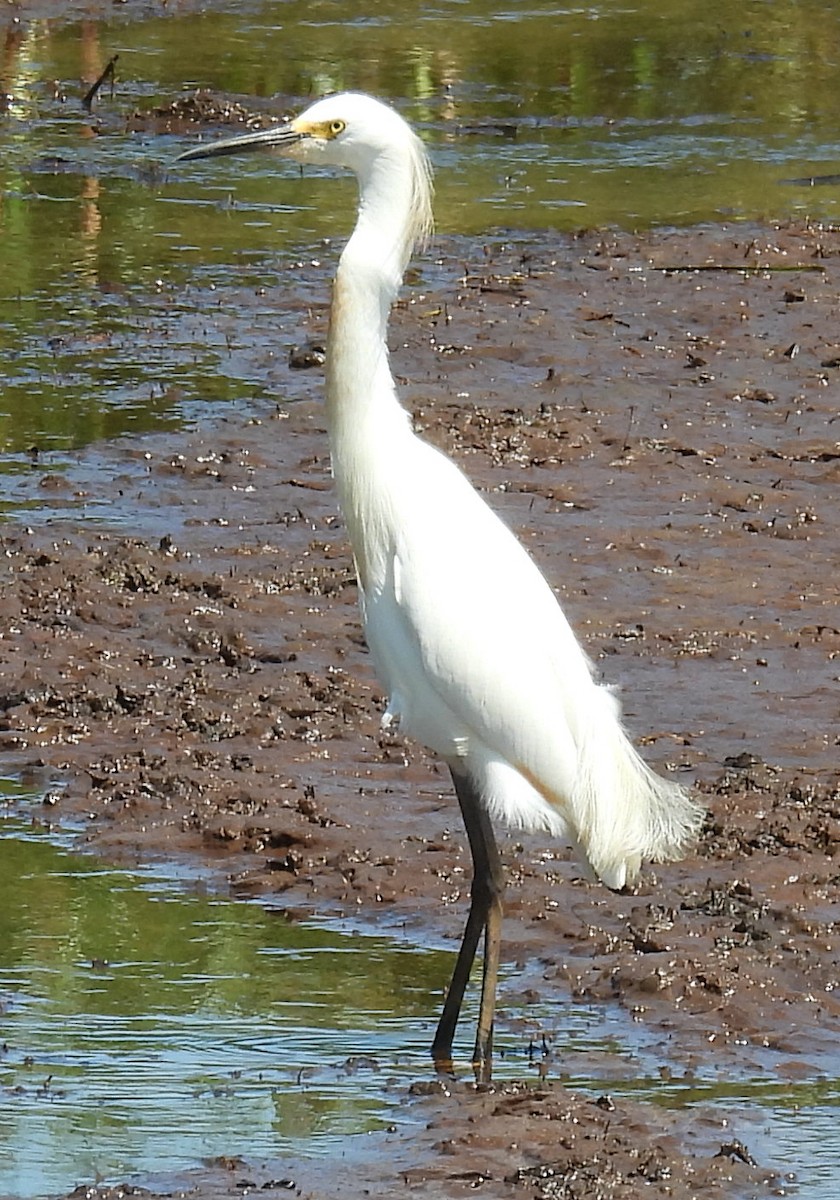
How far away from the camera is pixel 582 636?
22.6 ft

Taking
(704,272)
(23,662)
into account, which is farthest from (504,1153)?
(704,272)

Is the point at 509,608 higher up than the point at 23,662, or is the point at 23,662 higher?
the point at 509,608

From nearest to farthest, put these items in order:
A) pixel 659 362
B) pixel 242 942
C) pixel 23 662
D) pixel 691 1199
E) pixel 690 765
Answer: pixel 691 1199
pixel 242 942
pixel 690 765
pixel 23 662
pixel 659 362

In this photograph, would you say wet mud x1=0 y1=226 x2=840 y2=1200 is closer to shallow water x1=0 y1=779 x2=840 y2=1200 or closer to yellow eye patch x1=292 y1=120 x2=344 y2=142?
shallow water x1=0 y1=779 x2=840 y2=1200

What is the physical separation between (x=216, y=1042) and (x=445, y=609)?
989 millimetres

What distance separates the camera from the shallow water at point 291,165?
9742 mm

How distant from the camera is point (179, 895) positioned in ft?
17.8

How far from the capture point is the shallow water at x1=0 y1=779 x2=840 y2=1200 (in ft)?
14.1

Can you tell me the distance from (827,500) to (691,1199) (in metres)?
4.37

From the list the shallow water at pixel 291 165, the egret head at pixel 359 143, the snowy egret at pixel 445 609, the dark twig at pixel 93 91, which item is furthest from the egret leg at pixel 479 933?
the dark twig at pixel 93 91

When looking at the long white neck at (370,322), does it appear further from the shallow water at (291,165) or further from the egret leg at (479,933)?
the shallow water at (291,165)

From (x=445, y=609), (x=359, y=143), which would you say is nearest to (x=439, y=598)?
(x=445, y=609)

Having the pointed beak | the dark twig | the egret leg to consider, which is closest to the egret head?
the pointed beak

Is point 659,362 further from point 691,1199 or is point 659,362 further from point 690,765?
point 691,1199
